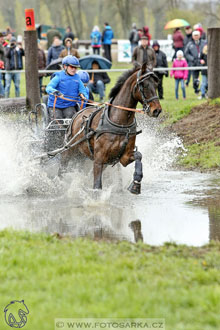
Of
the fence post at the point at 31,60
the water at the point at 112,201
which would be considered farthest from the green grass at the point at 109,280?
the fence post at the point at 31,60

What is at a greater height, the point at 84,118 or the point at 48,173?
the point at 84,118

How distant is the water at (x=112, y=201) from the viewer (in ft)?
26.4

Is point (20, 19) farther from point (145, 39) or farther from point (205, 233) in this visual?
point (205, 233)

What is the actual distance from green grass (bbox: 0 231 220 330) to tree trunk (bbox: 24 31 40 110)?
9.68 meters

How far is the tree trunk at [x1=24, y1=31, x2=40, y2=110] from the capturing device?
16219 mm

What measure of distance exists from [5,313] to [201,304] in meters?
1.46

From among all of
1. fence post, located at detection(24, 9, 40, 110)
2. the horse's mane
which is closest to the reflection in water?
the horse's mane

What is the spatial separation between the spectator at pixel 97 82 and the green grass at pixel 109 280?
1276 cm

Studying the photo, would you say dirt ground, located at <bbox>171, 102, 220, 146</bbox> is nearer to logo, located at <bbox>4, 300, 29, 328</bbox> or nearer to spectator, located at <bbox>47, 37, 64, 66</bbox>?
spectator, located at <bbox>47, 37, 64, 66</bbox>

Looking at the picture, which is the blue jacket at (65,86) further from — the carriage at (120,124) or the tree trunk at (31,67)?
the tree trunk at (31,67)

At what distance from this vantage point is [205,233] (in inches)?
306

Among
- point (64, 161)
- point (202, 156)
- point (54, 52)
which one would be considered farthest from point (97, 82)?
point (64, 161)

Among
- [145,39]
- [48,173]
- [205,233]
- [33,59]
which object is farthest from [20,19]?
[205,233]

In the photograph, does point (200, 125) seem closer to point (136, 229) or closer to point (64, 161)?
point (64, 161)
